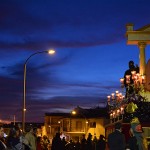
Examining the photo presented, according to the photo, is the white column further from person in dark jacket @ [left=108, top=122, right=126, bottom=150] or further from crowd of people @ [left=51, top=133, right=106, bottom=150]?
person in dark jacket @ [left=108, top=122, right=126, bottom=150]

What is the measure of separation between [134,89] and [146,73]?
5.32m

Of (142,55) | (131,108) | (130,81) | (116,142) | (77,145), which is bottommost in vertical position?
(116,142)

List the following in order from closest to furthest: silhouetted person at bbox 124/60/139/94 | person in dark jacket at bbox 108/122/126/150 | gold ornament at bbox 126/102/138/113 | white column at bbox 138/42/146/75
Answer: person in dark jacket at bbox 108/122/126/150 → gold ornament at bbox 126/102/138/113 → silhouetted person at bbox 124/60/139/94 → white column at bbox 138/42/146/75

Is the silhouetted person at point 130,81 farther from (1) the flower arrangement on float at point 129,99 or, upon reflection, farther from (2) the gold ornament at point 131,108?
(2) the gold ornament at point 131,108

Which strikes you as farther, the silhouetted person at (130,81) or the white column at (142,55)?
the white column at (142,55)

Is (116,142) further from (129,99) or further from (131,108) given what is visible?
(129,99)

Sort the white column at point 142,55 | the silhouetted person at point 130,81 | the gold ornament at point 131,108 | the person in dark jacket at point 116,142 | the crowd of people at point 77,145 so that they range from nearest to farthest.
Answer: the person in dark jacket at point 116,142, the crowd of people at point 77,145, the gold ornament at point 131,108, the silhouetted person at point 130,81, the white column at point 142,55

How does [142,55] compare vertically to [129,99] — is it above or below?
above

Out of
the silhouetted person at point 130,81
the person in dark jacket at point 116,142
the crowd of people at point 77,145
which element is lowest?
the person in dark jacket at point 116,142

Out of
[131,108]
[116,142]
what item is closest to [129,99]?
[131,108]

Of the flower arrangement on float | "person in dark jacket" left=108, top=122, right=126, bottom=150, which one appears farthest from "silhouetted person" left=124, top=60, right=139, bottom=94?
"person in dark jacket" left=108, top=122, right=126, bottom=150

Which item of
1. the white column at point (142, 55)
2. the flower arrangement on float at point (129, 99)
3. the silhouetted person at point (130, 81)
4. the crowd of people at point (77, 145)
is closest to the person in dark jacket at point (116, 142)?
the crowd of people at point (77, 145)

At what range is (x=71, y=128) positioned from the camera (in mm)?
107188

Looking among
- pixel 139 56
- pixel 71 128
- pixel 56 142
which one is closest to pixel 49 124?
pixel 71 128
